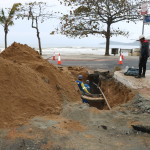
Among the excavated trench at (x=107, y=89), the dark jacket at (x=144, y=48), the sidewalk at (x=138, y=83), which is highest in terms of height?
the dark jacket at (x=144, y=48)

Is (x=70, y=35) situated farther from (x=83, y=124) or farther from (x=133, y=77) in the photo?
(x=83, y=124)

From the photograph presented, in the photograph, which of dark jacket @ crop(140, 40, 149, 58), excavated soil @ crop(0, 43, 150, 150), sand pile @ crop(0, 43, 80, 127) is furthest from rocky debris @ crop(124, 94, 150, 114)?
dark jacket @ crop(140, 40, 149, 58)

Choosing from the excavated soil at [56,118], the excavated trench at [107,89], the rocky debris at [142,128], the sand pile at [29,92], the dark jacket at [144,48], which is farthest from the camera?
the dark jacket at [144,48]

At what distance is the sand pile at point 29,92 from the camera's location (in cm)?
575

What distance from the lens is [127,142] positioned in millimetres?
4809

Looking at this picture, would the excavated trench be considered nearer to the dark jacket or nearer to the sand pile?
the dark jacket

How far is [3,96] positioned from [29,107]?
2.28ft

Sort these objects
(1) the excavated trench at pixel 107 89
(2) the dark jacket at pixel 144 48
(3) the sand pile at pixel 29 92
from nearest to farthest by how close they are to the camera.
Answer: (3) the sand pile at pixel 29 92, (1) the excavated trench at pixel 107 89, (2) the dark jacket at pixel 144 48

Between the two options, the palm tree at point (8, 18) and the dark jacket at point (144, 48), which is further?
the palm tree at point (8, 18)

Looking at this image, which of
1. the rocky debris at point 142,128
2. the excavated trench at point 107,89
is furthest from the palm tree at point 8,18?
the rocky debris at point 142,128

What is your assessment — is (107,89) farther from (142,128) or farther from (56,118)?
(142,128)

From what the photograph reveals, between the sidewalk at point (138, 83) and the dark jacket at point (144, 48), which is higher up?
the dark jacket at point (144, 48)

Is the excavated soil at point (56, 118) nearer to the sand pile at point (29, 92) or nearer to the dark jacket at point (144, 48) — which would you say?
the sand pile at point (29, 92)

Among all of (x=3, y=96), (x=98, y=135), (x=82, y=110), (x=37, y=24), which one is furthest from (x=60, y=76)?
(x=37, y=24)
